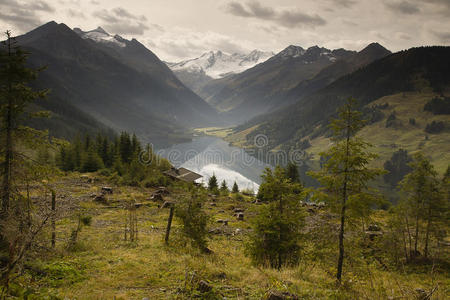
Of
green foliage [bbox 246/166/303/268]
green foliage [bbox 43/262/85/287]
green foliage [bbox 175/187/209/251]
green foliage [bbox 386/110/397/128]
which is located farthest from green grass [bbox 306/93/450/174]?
green foliage [bbox 43/262/85/287]

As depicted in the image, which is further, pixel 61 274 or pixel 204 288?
pixel 61 274

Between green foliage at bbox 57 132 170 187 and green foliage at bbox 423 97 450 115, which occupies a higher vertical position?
green foliage at bbox 423 97 450 115

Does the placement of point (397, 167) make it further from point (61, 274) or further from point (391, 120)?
point (61, 274)

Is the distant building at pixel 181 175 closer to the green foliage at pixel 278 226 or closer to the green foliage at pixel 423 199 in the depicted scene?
the green foliage at pixel 423 199

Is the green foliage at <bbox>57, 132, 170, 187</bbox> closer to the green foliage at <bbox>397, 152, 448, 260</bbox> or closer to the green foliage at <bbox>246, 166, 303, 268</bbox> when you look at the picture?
the green foliage at <bbox>246, 166, 303, 268</bbox>

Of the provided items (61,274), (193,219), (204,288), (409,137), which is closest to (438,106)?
(409,137)

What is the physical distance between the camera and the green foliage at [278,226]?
12.9 metres

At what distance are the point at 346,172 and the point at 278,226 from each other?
448 cm

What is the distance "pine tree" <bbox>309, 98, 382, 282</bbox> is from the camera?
11.2 m

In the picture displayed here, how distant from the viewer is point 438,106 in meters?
180

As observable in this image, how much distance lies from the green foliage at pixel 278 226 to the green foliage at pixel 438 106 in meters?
228

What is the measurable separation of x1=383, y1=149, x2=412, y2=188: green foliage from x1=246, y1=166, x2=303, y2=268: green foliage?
439 feet

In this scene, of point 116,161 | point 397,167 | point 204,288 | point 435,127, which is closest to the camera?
point 204,288

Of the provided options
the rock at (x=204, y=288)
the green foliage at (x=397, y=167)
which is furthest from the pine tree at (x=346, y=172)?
the green foliage at (x=397, y=167)
